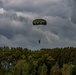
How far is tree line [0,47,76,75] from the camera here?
134m

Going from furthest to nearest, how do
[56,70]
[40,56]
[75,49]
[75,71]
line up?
[75,49] → [40,56] → [56,70] → [75,71]

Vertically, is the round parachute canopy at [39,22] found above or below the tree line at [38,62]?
above

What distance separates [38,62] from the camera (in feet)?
490

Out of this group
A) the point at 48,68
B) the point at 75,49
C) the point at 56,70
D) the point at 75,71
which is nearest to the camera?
the point at 75,71

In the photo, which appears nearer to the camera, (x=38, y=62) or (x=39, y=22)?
(x=39, y=22)

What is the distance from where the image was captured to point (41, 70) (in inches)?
5404

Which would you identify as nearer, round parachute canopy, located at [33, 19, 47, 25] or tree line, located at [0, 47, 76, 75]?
round parachute canopy, located at [33, 19, 47, 25]

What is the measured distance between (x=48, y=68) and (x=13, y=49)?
4188cm

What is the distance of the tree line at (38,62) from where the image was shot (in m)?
134

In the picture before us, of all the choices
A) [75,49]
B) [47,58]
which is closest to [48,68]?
[47,58]

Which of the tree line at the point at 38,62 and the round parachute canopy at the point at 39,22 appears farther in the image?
the tree line at the point at 38,62

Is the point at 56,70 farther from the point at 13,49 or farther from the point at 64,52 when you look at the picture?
the point at 13,49

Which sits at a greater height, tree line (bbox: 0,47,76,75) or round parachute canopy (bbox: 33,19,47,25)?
round parachute canopy (bbox: 33,19,47,25)

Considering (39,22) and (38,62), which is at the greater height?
(39,22)
